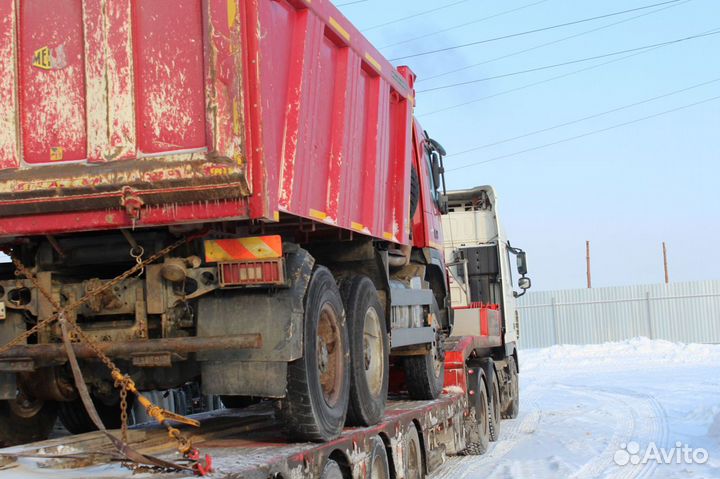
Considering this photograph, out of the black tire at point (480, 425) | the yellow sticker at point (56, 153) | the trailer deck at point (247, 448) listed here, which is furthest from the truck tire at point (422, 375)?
the yellow sticker at point (56, 153)

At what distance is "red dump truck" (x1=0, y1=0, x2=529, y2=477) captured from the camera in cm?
543

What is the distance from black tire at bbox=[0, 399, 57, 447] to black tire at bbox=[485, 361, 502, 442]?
7837mm

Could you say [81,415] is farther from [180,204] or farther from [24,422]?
[180,204]

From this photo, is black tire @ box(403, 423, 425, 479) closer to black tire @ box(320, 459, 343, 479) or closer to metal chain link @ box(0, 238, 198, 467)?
black tire @ box(320, 459, 343, 479)

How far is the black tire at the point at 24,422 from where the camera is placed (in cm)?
687

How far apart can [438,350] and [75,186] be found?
234 inches

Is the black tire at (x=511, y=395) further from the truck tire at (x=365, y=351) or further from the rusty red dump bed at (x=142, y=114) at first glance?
the rusty red dump bed at (x=142, y=114)

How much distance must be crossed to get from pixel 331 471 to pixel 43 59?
3.11 meters

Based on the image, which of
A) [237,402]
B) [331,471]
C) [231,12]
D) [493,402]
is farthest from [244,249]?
[493,402]

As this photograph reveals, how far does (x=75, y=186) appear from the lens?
5.53 m

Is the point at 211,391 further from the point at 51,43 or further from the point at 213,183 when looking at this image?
the point at 51,43

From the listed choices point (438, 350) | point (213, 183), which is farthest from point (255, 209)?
point (438, 350)

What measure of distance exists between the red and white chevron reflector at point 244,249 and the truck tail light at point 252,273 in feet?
0.10

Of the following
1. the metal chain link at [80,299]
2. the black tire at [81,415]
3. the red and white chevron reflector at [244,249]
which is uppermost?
the red and white chevron reflector at [244,249]
